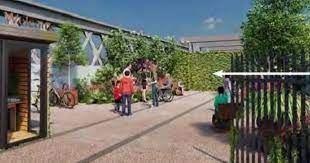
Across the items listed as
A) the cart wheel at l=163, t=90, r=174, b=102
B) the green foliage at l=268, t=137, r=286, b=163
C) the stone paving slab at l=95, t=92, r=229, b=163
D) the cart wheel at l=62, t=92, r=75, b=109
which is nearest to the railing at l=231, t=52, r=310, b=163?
the green foliage at l=268, t=137, r=286, b=163

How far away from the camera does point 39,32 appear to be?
8.15 m

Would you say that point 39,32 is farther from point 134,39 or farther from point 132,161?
point 134,39

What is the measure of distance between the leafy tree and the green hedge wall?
8.94 meters

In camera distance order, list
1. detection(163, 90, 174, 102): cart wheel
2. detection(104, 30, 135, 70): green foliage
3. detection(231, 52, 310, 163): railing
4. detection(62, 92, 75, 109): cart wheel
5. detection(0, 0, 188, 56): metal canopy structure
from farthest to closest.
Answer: detection(104, 30, 135, 70): green foliage → detection(163, 90, 174, 102): cart wheel → detection(62, 92, 75, 109): cart wheel → detection(0, 0, 188, 56): metal canopy structure → detection(231, 52, 310, 163): railing

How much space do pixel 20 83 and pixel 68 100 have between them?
6238 millimetres

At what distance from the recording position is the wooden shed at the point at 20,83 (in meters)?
7.66

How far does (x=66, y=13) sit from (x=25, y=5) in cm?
260

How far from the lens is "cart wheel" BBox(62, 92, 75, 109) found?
1519 centimetres

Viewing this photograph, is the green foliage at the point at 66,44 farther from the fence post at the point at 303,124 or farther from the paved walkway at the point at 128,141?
the fence post at the point at 303,124

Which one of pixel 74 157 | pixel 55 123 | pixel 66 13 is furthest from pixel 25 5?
pixel 74 157

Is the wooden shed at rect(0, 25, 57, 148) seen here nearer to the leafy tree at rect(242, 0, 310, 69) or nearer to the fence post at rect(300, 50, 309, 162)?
the fence post at rect(300, 50, 309, 162)

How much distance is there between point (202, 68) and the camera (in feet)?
89.9

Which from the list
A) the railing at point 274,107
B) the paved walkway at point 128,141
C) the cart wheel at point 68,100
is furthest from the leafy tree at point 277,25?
the railing at point 274,107

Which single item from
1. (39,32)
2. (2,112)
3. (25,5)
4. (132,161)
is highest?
(25,5)
